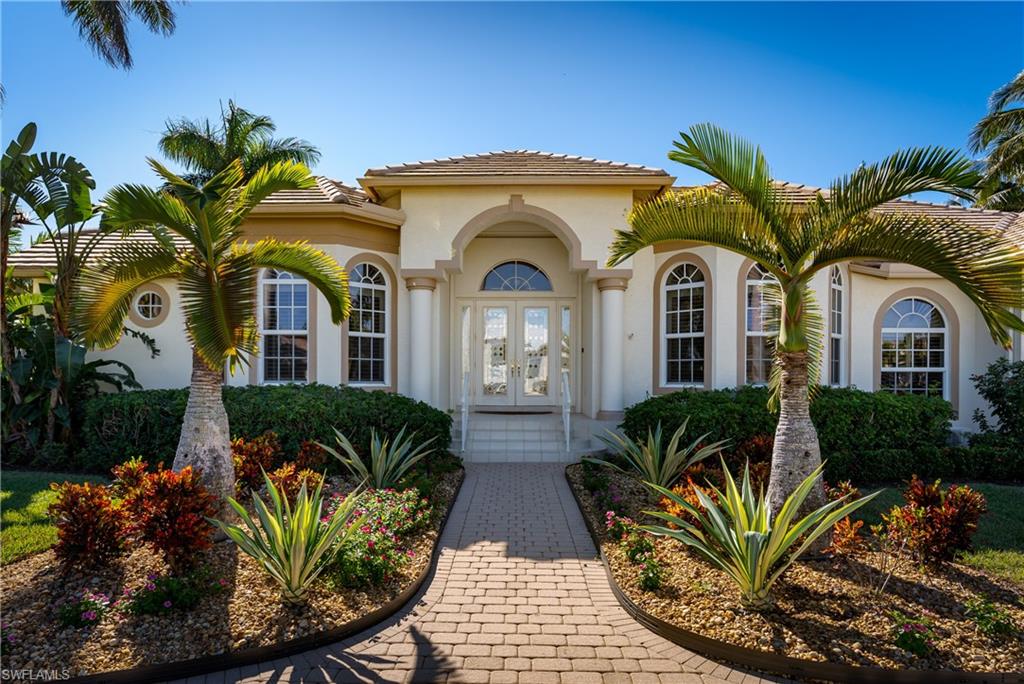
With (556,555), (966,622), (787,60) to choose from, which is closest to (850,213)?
(966,622)

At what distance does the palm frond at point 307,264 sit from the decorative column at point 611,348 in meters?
5.70

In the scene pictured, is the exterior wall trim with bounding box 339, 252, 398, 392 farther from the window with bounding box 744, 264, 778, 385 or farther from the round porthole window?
the window with bounding box 744, 264, 778, 385

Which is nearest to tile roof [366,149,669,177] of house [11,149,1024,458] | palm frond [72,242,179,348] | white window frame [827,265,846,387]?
house [11,149,1024,458]

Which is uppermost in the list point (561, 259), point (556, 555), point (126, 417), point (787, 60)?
point (787, 60)

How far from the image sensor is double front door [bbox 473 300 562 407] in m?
12.1

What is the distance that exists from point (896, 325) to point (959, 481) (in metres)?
4.29

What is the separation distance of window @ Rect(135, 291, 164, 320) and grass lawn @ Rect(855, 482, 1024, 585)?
12.9m

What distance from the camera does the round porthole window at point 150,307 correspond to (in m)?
10.7

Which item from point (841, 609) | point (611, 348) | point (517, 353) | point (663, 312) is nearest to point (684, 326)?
point (663, 312)

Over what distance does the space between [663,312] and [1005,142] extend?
753 inches

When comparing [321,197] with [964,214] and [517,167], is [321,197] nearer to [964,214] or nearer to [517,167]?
[517,167]

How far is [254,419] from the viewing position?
25.8 feet

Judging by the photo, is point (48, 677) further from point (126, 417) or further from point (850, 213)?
point (850, 213)

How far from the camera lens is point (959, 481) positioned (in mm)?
8328
